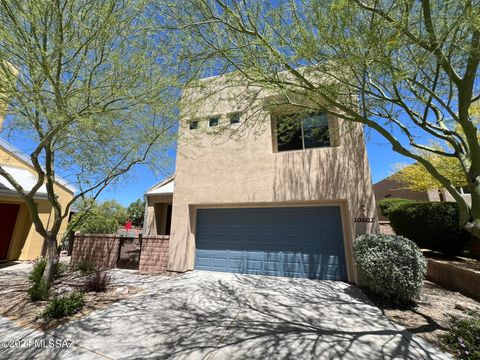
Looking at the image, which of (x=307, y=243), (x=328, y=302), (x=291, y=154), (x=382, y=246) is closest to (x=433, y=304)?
(x=382, y=246)

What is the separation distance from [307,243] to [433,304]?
10.8 feet

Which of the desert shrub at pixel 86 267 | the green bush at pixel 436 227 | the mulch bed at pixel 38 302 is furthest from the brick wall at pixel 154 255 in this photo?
the green bush at pixel 436 227

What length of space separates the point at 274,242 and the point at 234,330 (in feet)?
13.4

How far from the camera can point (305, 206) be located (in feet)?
25.7

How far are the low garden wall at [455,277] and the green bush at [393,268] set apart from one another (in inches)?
54.6

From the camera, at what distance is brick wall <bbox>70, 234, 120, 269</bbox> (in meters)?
9.01

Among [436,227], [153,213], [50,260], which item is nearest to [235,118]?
[50,260]

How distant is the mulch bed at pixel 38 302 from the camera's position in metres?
4.26

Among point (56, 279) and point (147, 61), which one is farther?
point (56, 279)

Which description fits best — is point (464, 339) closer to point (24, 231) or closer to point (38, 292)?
point (38, 292)

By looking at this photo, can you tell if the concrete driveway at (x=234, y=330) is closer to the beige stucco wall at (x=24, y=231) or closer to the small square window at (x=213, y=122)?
the small square window at (x=213, y=122)

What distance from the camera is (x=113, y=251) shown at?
9.08 m

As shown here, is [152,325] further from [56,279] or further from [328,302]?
[56,279]

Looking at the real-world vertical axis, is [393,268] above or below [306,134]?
below
